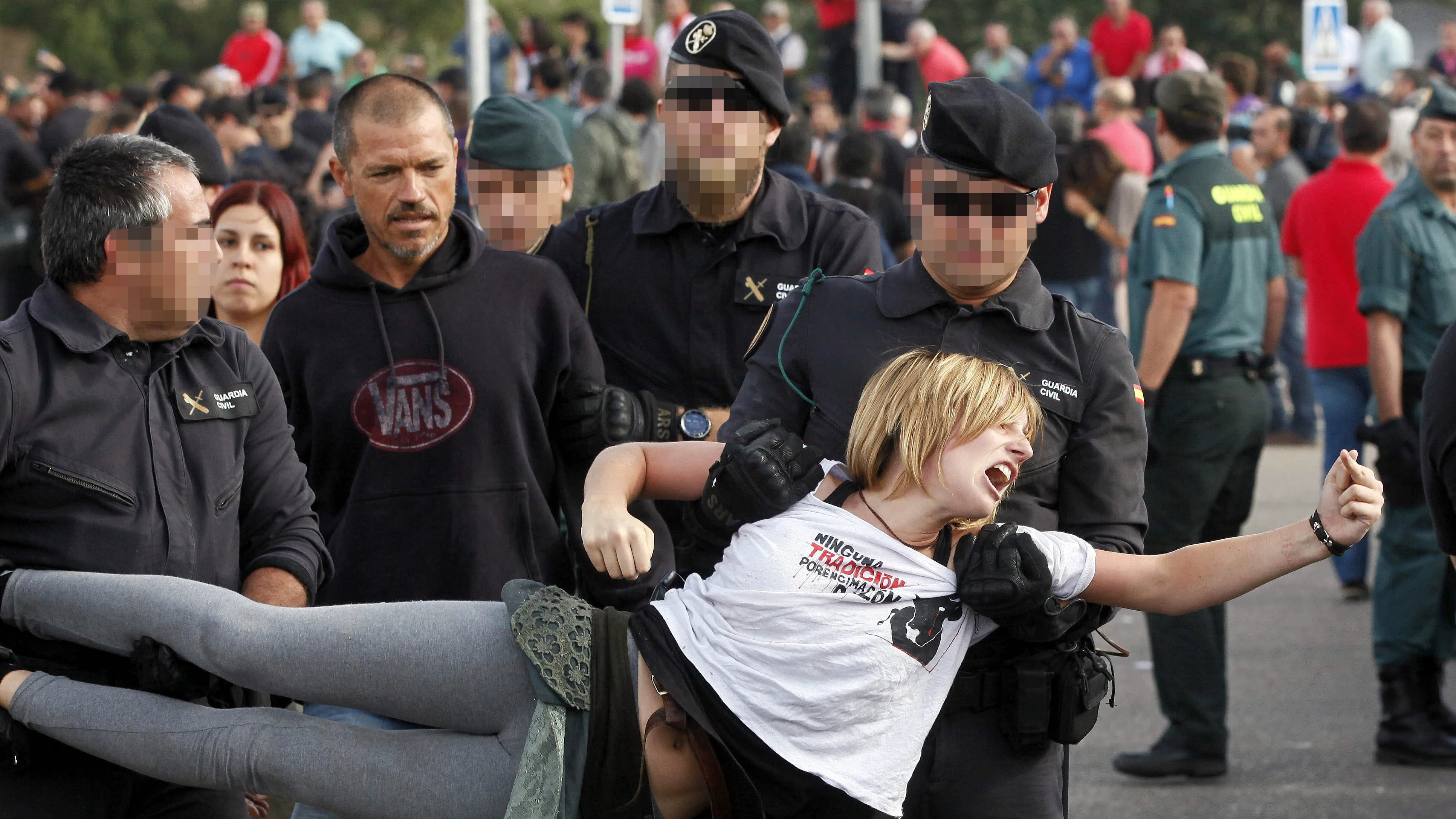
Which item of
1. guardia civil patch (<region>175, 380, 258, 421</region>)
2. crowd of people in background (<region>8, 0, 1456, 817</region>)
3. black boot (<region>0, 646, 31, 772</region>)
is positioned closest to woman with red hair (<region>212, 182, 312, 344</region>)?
crowd of people in background (<region>8, 0, 1456, 817</region>)

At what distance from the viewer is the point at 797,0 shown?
34.1 meters

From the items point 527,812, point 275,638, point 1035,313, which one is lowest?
point 527,812

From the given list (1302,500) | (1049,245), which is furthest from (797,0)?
(1302,500)

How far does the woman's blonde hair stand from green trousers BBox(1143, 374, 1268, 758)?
2841 millimetres

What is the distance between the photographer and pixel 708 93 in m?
3.84

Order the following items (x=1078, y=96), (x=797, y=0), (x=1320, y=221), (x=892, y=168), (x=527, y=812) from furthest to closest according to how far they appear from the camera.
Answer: (x=797, y=0), (x=1078, y=96), (x=892, y=168), (x=1320, y=221), (x=527, y=812)

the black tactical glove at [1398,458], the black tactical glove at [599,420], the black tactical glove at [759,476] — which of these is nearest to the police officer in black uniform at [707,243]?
the black tactical glove at [599,420]

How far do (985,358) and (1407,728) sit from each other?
11.7ft

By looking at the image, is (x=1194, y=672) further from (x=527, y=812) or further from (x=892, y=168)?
(x=892, y=168)

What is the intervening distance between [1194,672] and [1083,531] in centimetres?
279

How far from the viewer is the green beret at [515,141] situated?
4809 mm

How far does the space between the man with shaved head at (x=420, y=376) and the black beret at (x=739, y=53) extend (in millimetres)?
656

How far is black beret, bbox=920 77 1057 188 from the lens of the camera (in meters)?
2.84

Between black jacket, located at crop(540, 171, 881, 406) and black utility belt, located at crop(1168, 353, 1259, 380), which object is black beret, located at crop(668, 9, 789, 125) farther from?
black utility belt, located at crop(1168, 353, 1259, 380)
